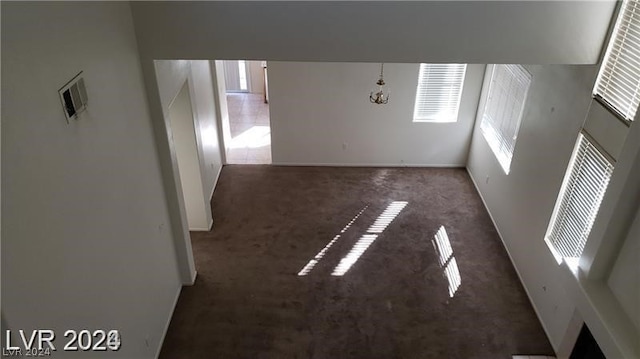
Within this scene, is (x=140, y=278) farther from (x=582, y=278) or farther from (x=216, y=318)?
(x=582, y=278)

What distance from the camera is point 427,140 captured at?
8.96 meters

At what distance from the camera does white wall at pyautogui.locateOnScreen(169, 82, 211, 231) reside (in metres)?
6.26

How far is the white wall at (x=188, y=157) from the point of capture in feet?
20.5

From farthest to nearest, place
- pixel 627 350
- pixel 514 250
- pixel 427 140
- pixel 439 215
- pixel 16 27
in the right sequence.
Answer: pixel 427 140
pixel 439 215
pixel 514 250
pixel 627 350
pixel 16 27

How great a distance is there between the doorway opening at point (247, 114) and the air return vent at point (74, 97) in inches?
225

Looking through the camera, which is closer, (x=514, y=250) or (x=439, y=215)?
(x=514, y=250)

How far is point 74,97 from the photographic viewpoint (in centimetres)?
330

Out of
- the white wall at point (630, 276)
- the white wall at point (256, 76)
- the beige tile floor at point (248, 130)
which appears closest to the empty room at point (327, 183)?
the white wall at point (630, 276)

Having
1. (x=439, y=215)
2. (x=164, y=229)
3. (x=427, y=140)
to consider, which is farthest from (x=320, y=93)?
(x=164, y=229)

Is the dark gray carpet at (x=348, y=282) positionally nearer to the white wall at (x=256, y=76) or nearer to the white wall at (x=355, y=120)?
the white wall at (x=355, y=120)

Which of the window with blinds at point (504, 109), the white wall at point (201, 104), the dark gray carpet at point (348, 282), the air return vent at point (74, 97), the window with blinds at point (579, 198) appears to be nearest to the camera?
the air return vent at point (74, 97)

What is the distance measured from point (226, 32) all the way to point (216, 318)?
351 cm

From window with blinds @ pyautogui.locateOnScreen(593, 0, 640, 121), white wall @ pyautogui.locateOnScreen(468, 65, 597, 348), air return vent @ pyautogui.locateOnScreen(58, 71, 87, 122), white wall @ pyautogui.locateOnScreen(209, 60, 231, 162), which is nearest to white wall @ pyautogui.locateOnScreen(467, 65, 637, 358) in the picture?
white wall @ pyautogui.locateOnScreen(468, 65, 597, 348)

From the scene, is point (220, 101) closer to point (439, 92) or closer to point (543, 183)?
point (439, 92)
